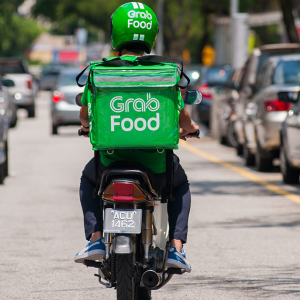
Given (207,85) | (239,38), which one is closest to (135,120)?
(207,85)

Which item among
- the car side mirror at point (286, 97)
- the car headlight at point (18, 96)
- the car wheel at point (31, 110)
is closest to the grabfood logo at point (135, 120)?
the car side mirror at point (286, 97)

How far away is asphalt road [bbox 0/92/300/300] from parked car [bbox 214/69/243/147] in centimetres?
255

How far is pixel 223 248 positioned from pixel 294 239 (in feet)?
2.44

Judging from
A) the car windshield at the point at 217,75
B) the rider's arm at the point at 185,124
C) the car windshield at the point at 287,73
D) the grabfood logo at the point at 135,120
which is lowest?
the car windshield at the point at 217,75

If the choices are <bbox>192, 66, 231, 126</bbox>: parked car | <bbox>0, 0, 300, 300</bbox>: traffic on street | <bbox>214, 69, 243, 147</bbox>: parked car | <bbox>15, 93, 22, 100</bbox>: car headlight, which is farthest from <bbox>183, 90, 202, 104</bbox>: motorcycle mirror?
<bbox>15, 93, 22, 100</bbox>: car headlight

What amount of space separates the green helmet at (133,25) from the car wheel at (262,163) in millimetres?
8290

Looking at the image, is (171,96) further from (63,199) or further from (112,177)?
(63,199)

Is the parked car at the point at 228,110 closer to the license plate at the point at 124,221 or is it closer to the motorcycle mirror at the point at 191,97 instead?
the motorcycle mirror at the point at 191,97

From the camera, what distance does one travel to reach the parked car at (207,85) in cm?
2089

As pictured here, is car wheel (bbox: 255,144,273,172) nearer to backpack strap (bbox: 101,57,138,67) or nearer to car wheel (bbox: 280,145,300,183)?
car wheel (bbox: 280,145,300,183)

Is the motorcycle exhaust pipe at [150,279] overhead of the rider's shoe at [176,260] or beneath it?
beneath

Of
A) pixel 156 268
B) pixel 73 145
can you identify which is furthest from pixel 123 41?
pixel 73 145

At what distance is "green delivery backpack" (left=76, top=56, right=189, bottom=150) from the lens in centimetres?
447

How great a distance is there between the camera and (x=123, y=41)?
4777 millimetres
